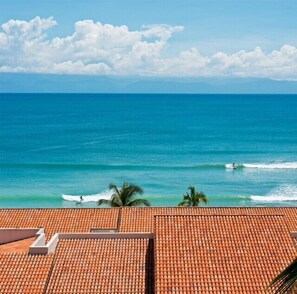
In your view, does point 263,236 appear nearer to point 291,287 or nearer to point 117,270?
point 117,270

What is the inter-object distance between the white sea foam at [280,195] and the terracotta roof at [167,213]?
2477 cm

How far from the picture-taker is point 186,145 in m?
90.8

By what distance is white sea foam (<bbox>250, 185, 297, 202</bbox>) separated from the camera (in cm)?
5375

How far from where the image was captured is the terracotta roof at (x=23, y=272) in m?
18.9

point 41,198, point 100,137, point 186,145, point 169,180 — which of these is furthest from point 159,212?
point 100,137

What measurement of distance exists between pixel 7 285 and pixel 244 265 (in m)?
8.69

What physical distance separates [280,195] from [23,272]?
4068 cm

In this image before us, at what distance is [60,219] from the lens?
92.7 feet

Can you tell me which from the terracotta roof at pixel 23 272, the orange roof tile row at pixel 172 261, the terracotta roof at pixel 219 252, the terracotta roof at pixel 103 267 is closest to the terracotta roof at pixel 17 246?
the terracotta roof at pixel 23 272

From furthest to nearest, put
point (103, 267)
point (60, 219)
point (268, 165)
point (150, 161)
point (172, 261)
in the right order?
1. point (150, 161)
2. point (268, 165)
3. point (60, 219)
4. point (103, 267)
5. point (172, 261)

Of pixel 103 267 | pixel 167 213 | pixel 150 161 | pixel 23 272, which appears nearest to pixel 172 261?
pixel 103 267

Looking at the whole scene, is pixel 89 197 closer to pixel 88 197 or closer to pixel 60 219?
pixel 88 197

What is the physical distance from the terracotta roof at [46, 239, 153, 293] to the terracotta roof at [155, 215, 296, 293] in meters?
1.01

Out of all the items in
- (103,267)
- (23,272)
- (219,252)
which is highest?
(219,252)
